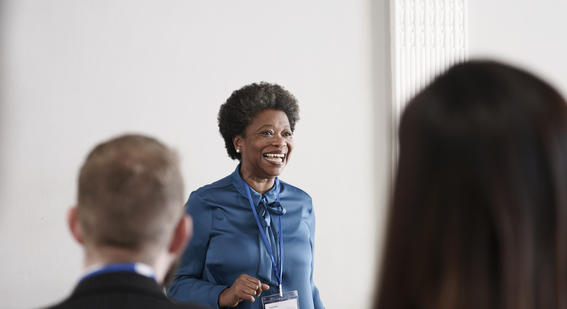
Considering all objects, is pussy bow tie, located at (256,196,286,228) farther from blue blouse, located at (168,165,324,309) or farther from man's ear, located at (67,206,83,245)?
man's ear, located at (67,206,83,245)

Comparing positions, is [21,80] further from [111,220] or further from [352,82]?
[111,220]

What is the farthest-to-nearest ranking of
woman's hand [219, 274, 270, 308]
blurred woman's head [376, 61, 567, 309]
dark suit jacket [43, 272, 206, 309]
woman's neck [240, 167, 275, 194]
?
1. woman's neck [240, 167, 275, 194]
2. woman's hand [219, 274, 270, 308]
3. dark suit jacket [43, 272, 206, 309]
4. blurred woman's head [376, 61, 567, 309]

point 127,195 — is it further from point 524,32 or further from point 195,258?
point 524,32

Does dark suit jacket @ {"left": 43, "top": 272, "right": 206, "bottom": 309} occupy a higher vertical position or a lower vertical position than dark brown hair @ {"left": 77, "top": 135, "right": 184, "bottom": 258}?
lower

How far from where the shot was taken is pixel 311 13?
5062 millimetres

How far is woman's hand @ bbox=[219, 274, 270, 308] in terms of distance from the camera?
2.48m

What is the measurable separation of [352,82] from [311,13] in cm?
69

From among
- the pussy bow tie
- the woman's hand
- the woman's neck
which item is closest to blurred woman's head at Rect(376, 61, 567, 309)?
the woman's hand

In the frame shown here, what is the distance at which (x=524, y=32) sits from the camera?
5969 mm

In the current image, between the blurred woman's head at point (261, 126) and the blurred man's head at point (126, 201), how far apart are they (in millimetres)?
1636

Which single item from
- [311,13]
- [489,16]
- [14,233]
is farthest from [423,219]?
[489,16]

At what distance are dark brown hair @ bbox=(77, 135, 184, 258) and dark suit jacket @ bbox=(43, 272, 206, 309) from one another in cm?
8

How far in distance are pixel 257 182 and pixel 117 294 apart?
179 centimetres

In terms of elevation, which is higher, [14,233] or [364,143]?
[364,143]
